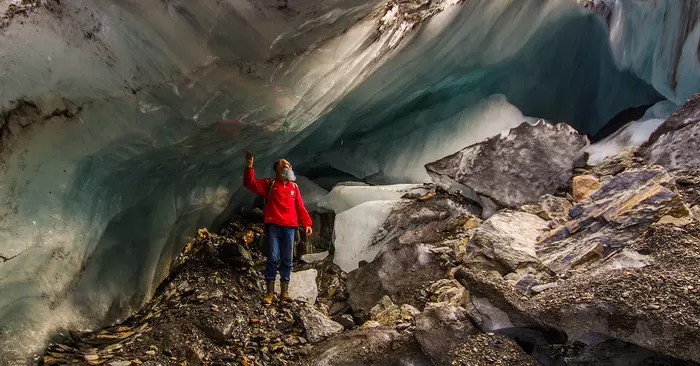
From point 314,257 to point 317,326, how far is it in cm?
144

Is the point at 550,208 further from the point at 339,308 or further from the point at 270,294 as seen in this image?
the point at 270,294

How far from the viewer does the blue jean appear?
4.23 meters

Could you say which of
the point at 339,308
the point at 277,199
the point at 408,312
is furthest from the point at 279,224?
the point at 408,312

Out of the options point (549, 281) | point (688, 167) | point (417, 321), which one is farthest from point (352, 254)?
point (688, 167)

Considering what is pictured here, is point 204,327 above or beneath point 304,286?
beneath

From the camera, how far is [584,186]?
4734 mm

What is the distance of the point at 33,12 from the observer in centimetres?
288

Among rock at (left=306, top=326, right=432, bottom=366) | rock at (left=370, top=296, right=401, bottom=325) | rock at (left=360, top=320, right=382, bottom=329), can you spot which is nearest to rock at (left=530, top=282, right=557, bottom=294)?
rock at (left=306, top=326, right=432, bottom=366)

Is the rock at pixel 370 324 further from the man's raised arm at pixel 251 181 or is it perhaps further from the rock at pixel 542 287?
the man's raised arm at pixel 251 181

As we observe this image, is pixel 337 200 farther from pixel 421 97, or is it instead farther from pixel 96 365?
pixel 96 365

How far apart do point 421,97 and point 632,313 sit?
4118mm

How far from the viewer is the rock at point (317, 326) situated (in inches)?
146

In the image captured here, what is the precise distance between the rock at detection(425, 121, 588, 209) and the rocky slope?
0.05 ft

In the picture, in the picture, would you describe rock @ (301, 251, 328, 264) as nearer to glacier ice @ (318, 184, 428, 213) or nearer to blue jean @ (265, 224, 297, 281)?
glacier ice @ (318, 184, 428, 213)
